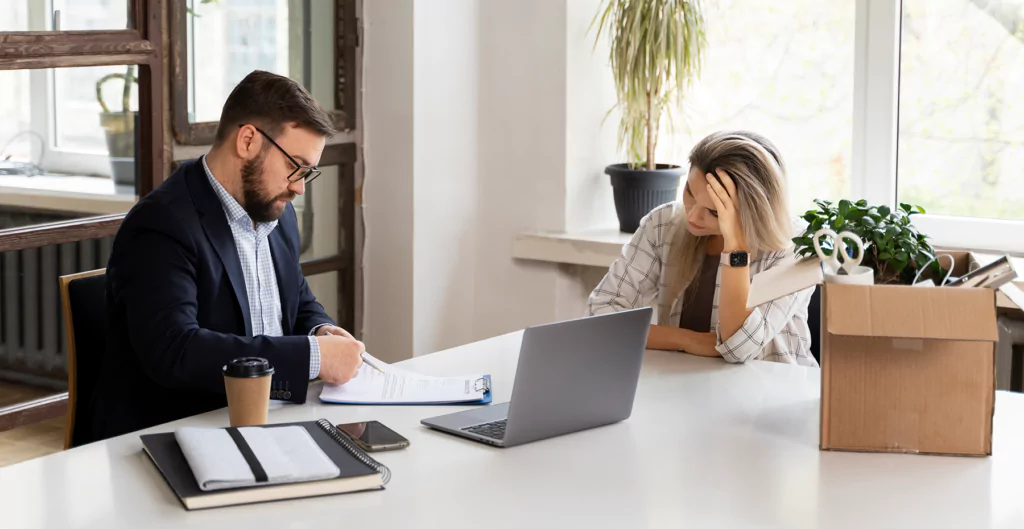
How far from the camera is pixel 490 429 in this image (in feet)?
5.55

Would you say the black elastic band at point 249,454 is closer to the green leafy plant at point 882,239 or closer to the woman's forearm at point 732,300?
the green leafy plant at point 882,239

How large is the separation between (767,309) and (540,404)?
0.82 metres

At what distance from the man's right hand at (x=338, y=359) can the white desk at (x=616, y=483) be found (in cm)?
6

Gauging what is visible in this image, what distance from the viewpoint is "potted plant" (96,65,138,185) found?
2.90m

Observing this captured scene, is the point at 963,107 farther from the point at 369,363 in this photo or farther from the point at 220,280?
the point at 220,280

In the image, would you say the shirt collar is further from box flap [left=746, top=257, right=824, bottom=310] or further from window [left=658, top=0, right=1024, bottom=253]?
window [left=658, top=0, right=1024, bottom=253]

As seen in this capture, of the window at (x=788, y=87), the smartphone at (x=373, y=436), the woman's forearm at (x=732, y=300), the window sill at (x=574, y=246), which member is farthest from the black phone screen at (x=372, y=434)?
the window at (x=788, y=87)

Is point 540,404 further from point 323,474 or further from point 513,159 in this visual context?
point 513,159

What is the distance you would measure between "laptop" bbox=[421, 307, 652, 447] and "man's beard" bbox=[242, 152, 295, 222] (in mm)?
630

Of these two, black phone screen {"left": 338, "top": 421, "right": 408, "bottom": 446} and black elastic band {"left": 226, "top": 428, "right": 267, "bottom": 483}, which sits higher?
black elastic band {"left": 226, "top": 428, "right": 267, "bottom": 483}

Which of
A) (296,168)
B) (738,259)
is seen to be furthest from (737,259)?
(296,168)

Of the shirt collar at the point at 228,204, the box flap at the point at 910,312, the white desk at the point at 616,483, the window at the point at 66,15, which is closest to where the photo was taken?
the white desk at the point at 616,483

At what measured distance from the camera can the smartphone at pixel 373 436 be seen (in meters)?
1.60

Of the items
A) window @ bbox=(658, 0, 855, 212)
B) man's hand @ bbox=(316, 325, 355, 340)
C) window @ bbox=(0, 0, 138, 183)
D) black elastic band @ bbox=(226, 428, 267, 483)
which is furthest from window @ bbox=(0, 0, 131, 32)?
window @ bbox=(658, 0, 855, 212)
